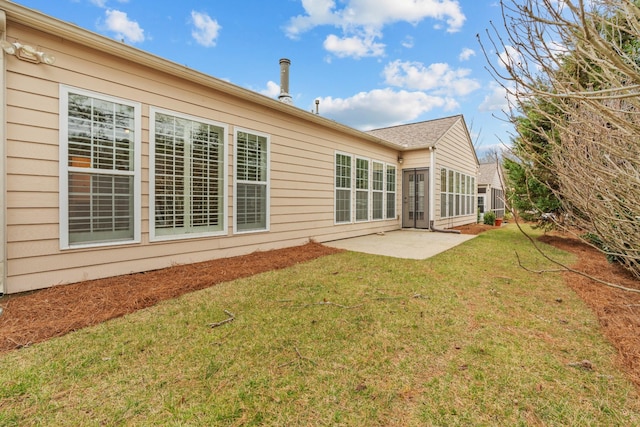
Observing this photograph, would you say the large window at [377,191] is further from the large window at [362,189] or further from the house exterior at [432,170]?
the house exterior at [432,170]

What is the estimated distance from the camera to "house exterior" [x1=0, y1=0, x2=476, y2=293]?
3291 millimetres

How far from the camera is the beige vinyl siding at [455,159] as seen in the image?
10.6 m

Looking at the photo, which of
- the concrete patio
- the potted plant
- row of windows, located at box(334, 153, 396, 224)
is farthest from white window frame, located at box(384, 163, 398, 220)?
the potted plant

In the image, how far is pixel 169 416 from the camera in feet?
5.18

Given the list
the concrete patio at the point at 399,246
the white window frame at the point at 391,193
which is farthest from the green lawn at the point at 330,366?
the white window frame at the point at 391,193

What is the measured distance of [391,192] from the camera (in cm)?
1020

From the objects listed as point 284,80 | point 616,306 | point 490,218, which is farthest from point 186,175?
point 490,218

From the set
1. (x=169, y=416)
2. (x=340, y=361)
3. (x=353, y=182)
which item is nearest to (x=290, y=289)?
(x=340, y=361)

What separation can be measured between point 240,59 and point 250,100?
5.83 m

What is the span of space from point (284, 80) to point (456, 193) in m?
8.80

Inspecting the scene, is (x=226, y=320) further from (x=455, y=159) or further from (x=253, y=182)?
(x=455, y=159)

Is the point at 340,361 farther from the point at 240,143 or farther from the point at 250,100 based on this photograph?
the point at 250,100

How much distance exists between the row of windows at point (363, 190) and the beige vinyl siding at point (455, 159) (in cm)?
177

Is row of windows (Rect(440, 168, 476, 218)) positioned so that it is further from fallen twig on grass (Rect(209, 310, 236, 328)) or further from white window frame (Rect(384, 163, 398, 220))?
fallen twig on grass (Rect(209, 310, 236, 328))
